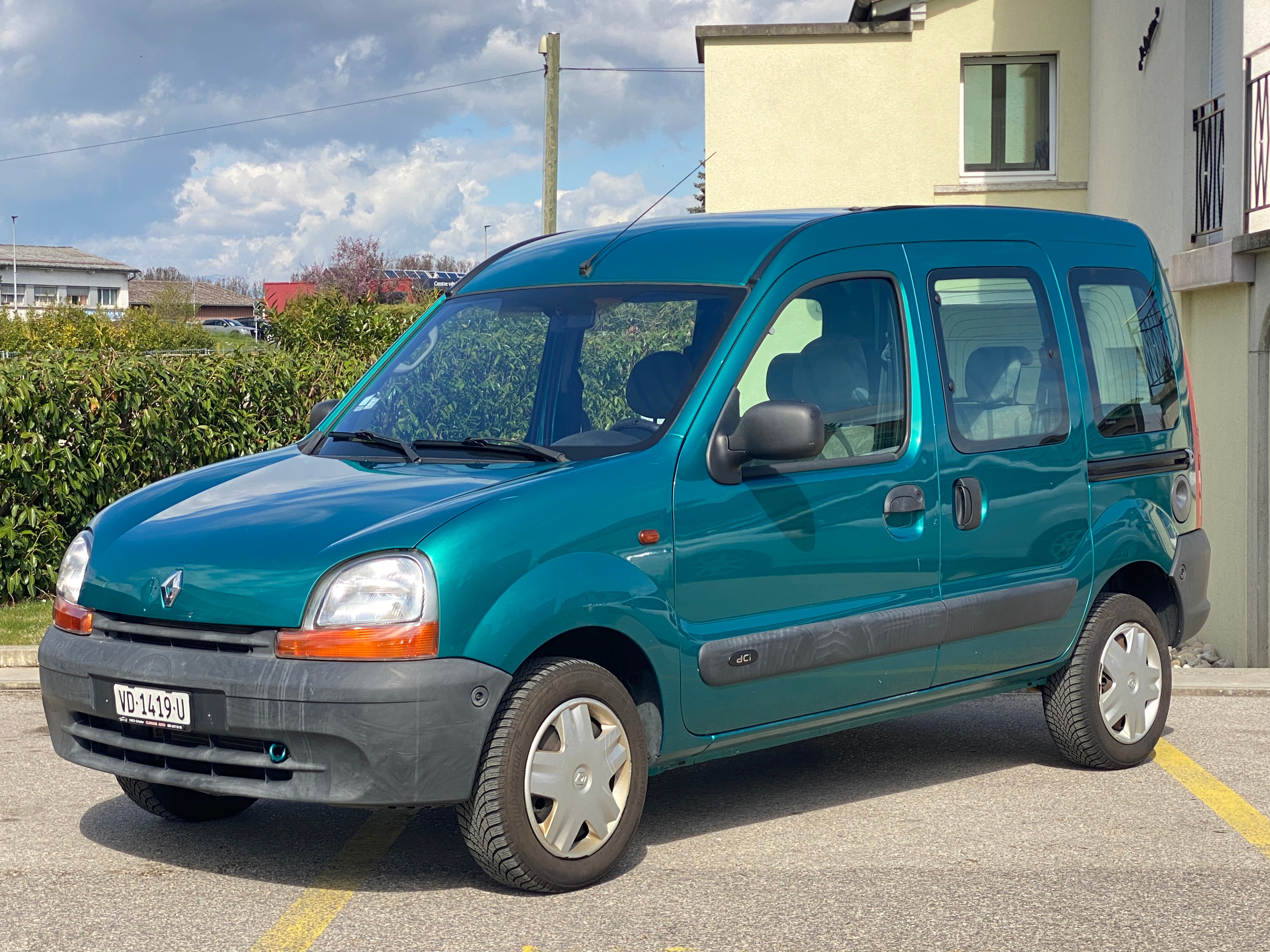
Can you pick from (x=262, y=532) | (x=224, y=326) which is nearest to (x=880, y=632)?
(x=262, y=532)

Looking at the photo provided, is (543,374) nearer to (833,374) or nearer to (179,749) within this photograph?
(833,374)

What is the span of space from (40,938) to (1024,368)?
3.94 metres

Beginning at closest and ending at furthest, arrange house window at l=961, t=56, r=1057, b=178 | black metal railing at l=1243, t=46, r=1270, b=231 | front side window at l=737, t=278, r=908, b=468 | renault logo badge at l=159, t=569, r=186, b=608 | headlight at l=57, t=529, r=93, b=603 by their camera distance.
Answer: renault logo badge at l=159, t=569, r=186, b=608 < headlight at l=57, t=529, r=93, b=603 < front side window at l=737, t=278, r=908, b=468 < black metal railing at l=1243, t=46, r=1270, b=231 < house window at l=961, t=56, r=1057, b=178

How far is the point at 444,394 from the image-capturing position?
5.70 metres

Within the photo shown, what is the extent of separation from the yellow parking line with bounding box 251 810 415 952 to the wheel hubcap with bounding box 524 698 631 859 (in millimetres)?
652

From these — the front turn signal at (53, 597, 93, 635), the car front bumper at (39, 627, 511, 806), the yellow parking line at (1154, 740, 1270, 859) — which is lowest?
the yellow parking line at (1154, 740, 1270, 859)

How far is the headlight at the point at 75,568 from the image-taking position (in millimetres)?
5016

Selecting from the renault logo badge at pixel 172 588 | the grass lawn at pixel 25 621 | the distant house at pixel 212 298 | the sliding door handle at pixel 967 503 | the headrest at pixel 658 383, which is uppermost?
the distant house at pixel 212 298

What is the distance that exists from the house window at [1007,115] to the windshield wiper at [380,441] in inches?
545

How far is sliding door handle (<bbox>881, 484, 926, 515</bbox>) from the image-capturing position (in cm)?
551

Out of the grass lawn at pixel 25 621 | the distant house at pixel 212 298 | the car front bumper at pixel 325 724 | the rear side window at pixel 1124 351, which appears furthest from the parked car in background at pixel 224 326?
the car front bumper at pixel 325 724

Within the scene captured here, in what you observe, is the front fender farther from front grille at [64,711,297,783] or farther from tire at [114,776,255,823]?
tire at [114,776,255,823]

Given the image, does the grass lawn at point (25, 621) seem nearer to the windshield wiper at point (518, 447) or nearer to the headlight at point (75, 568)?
the headlight at point (75, 568)

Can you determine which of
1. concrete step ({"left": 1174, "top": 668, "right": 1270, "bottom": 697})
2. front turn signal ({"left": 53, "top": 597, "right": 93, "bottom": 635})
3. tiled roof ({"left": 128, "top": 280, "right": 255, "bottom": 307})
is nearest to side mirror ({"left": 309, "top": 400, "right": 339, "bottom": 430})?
front turn signal ({"left": 53, "top": 597, "right": 93, "bottom": 635})
